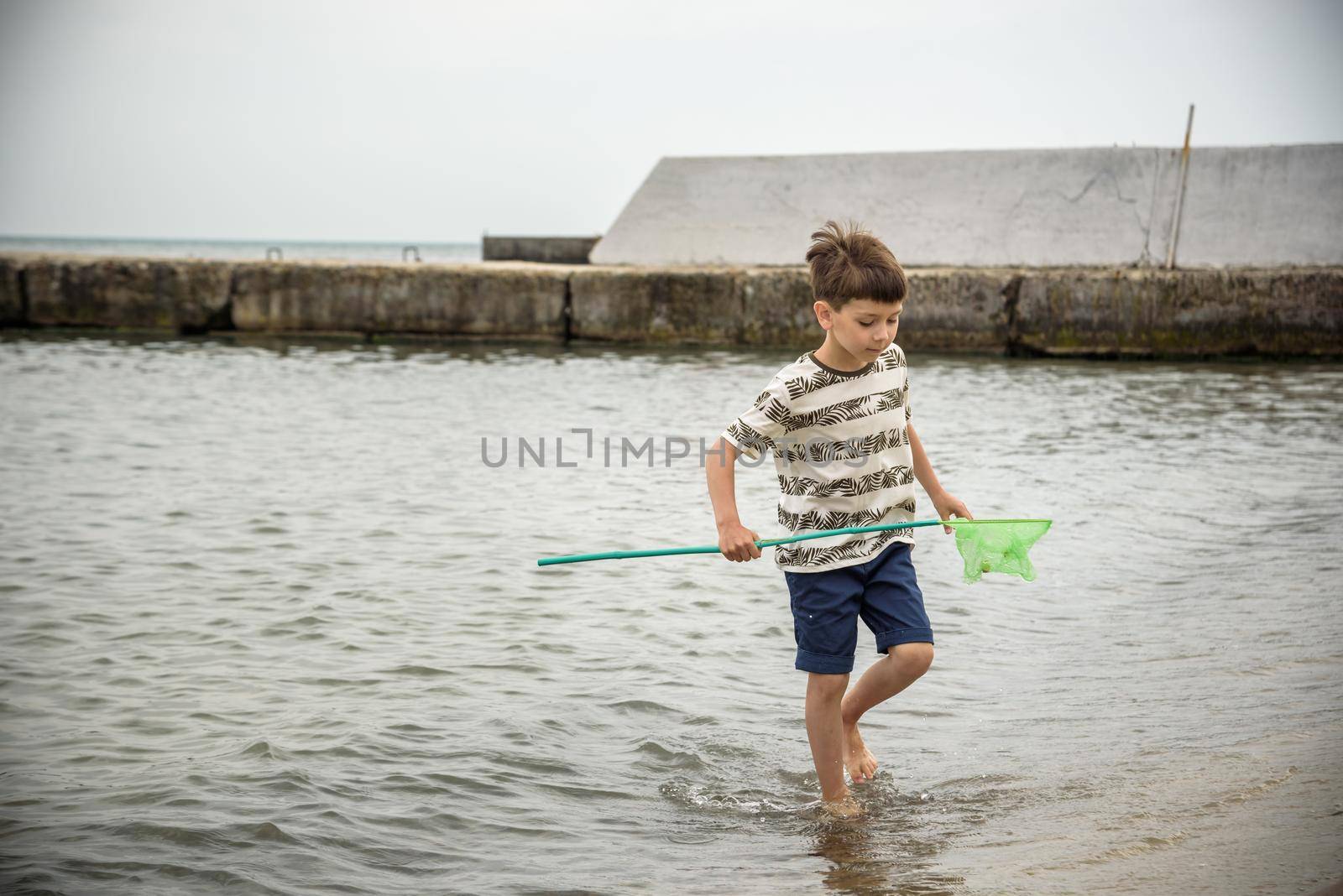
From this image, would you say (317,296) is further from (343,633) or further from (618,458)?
(343,633)

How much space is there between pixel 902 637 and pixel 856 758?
40cm

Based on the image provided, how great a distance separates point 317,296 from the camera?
1439cm

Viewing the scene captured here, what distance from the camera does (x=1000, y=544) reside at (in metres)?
3.06

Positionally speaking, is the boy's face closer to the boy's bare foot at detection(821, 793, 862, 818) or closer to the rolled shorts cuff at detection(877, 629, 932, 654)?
the rolled shorts cuff at detection(877, 629, 932, 654)

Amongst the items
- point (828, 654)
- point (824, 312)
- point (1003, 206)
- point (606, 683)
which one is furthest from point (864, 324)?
point (1003, 206)

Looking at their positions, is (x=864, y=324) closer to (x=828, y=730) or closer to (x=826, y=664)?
(x=826, y=664)

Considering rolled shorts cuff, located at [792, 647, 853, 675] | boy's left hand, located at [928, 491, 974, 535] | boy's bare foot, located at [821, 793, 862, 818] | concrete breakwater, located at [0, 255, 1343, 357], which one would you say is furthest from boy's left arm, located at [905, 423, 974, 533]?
concrete breakwater, located at [0, 255, 1343, 357]

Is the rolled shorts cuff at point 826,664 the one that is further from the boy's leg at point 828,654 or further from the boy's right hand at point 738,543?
the boy's right hand at point 738,543

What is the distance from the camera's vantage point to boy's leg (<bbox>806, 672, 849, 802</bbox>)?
287 cm

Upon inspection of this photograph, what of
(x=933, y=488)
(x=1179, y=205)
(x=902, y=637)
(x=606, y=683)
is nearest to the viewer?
(x=902, y=637)

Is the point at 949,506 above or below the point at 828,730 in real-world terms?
above

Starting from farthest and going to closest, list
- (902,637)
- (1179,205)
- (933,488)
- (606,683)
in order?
1. (1179,205)
2. (606,683)
3. (933,488)
4. (902,637)

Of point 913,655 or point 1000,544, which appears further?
point 1000,544

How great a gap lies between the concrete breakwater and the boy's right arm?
33.7ft
